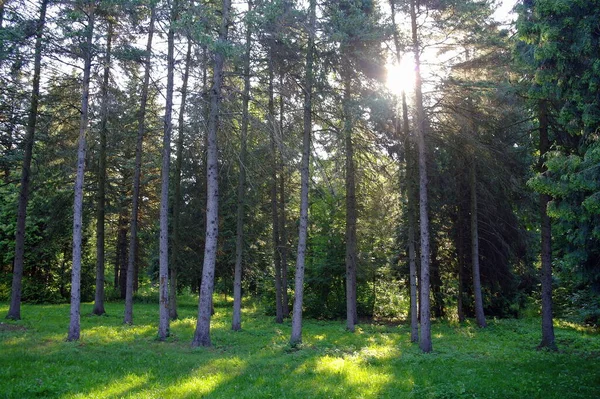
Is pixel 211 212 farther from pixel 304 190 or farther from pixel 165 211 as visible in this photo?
pixel 304 190

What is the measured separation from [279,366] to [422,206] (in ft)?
21.4

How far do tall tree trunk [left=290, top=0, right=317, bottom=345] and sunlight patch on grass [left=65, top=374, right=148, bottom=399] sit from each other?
5874 millimetres

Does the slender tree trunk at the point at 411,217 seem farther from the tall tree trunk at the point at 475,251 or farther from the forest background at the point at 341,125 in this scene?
the tall tree trunk at the point at 475,251

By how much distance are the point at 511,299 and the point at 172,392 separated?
2195 cm

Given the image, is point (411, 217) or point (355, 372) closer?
point (355, 372)

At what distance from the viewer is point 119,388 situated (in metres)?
7.99

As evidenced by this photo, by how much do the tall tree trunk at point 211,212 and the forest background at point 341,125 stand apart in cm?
6

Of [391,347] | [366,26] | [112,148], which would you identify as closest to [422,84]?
[366,26]

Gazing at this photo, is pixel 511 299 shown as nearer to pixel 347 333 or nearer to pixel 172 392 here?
pixel 347 333

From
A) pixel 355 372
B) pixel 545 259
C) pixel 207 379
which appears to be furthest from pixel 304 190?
pixel 545 259

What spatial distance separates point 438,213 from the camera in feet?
74.8

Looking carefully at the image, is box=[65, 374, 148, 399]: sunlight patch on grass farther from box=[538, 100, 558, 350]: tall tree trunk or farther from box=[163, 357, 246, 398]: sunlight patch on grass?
box=[538, 100, 558, 350]: tall tree trunk

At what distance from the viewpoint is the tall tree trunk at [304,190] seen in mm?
14061

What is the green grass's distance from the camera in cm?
827
